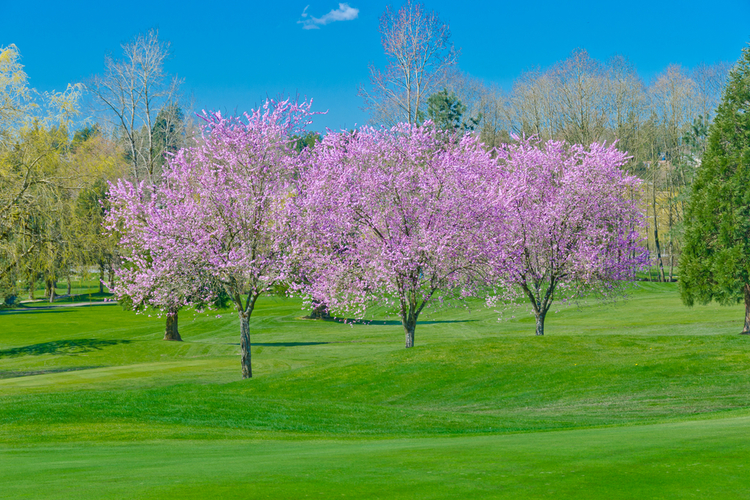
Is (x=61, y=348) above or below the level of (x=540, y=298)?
below

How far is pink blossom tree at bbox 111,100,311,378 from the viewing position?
25.0 m

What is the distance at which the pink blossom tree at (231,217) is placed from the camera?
25.0 meters

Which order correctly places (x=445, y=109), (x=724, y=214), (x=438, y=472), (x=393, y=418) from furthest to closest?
(x=445, y=109)
(x=724, y=214)
(x=393, y=418)
(x=438, y=472)

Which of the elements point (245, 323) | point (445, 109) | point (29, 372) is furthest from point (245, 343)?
point (445, 109)

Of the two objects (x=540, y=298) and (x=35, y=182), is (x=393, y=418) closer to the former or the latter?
(x=540, y=298)

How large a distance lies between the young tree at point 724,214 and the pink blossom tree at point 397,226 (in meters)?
10.5

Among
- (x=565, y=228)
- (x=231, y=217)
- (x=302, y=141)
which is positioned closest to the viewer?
(x=231, y=217)

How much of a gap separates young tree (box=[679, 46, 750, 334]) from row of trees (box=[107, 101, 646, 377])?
2.83 metres

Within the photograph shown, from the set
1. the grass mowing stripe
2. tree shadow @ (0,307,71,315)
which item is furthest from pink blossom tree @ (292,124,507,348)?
tree shadow @ (0,307,71,315)

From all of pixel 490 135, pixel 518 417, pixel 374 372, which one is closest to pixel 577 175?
pixel 374 372

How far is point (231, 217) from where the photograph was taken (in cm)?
2531

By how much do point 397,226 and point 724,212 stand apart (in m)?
16.1

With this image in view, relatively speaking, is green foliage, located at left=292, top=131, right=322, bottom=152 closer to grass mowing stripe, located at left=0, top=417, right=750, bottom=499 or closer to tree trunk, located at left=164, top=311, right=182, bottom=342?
tree trunk, located at left=164, top=311, right=182, bottom=342

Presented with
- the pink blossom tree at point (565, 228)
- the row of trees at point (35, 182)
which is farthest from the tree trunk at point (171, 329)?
the pink blossom tree at point (565, 228)
